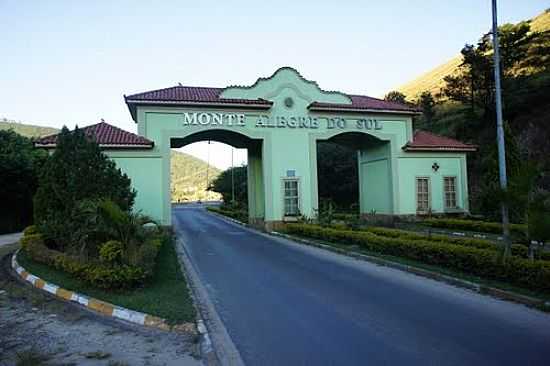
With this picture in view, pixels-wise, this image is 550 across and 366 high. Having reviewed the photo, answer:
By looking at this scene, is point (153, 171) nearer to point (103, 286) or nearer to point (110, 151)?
point (110, 151)

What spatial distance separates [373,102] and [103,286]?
20317 millimetres

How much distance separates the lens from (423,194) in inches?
952

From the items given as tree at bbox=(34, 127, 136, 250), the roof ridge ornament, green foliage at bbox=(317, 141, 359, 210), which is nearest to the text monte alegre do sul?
the roof ridge ornament

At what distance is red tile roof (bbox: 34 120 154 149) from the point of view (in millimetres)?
17969

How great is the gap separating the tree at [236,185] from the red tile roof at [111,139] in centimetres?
2312

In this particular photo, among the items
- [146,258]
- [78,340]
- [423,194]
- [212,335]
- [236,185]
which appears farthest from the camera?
[236,185]

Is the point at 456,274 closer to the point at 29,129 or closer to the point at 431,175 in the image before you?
the point at 431,175

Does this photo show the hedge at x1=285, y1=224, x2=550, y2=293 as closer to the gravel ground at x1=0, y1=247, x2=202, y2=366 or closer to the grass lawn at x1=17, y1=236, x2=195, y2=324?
the grass lawn at x1=17, y1=236, x2=195, y2=324

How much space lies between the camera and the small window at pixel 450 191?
24516 mm

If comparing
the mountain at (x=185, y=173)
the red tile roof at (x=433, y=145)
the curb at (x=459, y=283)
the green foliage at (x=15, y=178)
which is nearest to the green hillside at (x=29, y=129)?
the mountain at (x=185, y=173)

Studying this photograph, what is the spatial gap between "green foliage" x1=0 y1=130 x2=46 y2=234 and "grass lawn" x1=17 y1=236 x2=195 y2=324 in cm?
1456

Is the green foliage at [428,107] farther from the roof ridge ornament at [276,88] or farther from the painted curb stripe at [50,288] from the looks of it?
the painted curb stripe at [50,288]

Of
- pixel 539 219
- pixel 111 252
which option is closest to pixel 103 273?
pixel 111 252

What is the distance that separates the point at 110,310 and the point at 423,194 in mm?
20472
